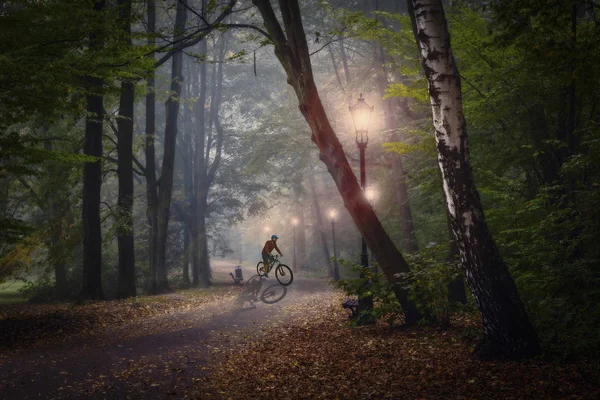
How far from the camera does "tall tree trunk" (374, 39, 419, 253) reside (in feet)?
50.8

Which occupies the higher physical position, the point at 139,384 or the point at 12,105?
the point at 12,105

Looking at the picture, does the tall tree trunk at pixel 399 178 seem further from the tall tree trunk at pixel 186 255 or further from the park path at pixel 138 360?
the tall tree trunk at pixel 186 255

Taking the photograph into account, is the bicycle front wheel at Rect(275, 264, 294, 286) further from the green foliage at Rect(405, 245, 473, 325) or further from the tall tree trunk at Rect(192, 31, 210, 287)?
the green foliage at Rect(405, 245, 473, 325)

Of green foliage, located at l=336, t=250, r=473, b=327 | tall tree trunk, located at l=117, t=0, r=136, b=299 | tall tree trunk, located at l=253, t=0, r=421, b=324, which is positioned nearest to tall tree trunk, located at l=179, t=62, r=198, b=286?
tall tree trunk, located at l=117, t=0, r=136, b=299

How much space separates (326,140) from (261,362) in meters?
4.15

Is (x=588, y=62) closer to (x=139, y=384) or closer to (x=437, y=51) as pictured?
(x=437, y=51)

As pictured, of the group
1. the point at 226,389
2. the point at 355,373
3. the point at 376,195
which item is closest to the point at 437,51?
the point at 355,373

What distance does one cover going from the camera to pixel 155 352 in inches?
306

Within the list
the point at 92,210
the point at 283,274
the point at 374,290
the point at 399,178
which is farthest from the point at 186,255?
the point at 374,290

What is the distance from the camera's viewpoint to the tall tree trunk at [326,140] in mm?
7543

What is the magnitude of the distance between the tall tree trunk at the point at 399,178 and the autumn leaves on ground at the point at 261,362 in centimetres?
581

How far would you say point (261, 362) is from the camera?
22.4 ft

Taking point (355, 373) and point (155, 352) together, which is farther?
point (155, 352)

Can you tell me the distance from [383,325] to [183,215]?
2105 cm
